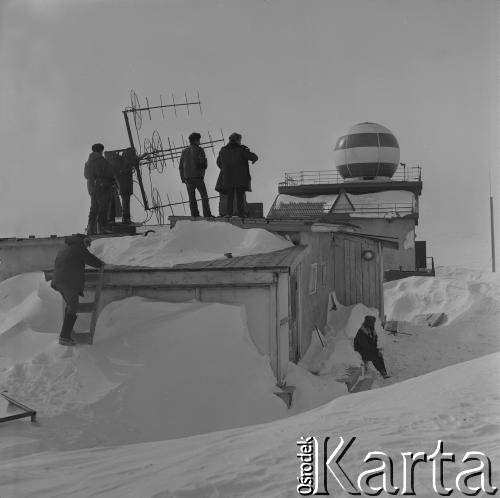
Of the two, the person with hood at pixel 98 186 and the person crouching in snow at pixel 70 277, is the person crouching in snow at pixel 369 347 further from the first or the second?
the person with hood at pixel 98 186

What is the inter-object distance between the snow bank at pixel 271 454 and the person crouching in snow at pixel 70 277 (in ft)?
9.08

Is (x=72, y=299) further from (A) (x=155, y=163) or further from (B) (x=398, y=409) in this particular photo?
(A) (x=155, y=163)

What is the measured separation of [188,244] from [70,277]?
2.86 m

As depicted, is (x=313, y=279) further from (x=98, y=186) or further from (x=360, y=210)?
(x=360, y=210)

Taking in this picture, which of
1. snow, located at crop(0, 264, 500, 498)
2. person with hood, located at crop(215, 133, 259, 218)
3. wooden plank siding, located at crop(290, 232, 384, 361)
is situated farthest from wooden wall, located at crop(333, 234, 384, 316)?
person with hood, located at crop(215, 133, 259, 218)

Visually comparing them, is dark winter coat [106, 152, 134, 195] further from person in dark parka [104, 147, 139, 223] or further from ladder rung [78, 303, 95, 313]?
ladder rung [78, 303, 95, 313]

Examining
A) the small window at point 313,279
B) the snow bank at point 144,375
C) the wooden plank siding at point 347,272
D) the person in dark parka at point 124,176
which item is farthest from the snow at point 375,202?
the snow bank at point 144,375

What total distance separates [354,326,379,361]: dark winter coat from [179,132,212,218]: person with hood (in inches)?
158

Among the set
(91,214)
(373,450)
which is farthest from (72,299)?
(373,450)

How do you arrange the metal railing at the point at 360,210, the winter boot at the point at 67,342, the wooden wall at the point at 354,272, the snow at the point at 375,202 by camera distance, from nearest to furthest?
the winter boot at the point at 67,342, the wooden wall at the point at 354,272, the metal railing at the point at 360,210, the snow at the point at 375,202

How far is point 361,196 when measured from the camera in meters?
32.5

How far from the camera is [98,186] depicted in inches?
512

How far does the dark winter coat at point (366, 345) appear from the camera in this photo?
12211 mm

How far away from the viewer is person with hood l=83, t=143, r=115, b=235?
12.8 metres
